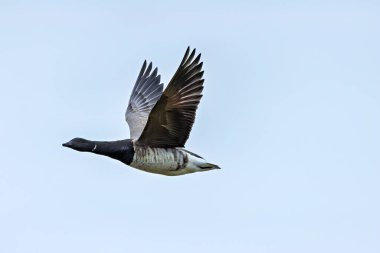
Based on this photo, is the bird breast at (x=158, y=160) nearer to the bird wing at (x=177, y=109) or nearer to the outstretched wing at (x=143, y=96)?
the bird wing at (x=177, y=109)

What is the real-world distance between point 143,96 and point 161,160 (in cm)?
417

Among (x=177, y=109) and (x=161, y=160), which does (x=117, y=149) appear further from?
(x=177, y=109)

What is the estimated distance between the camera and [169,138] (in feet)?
64.3

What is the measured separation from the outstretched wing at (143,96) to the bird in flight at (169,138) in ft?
9.27

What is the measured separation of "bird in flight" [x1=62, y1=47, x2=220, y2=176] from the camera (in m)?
18.8

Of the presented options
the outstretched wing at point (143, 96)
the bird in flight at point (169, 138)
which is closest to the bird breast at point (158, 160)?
the bird in flight at point (169, 138)

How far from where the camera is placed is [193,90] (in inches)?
749

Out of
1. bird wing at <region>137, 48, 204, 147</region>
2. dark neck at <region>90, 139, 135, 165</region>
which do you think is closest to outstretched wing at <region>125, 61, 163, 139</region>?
dark neck at <region>90, 139, 135, 165</region>

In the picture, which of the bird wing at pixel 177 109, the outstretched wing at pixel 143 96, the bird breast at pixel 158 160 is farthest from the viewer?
the outstretched wing at pixel 143 96

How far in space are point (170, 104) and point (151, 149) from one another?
1162 millimetres

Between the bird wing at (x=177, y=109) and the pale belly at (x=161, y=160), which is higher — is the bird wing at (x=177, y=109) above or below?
above

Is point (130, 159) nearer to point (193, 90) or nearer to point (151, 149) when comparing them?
point (151, 149)

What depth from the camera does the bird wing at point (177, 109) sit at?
18.7 metres

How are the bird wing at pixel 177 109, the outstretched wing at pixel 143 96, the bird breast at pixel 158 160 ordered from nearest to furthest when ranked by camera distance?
1. the bird wing at pixel 177 109
2. the bird breast at pixel 158 160
3. the outstretched wing at pixel 143 96
